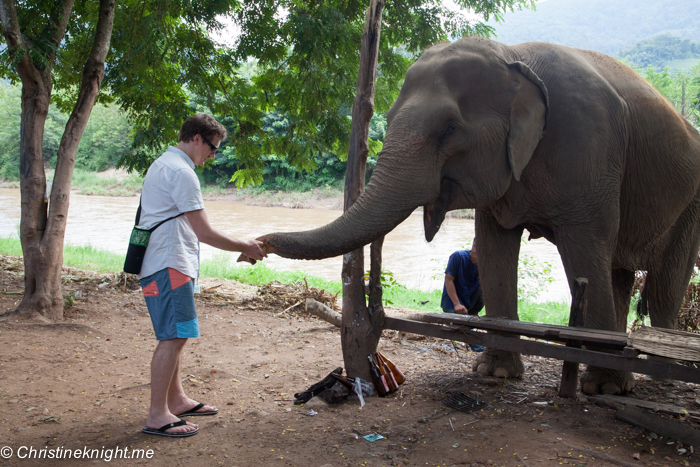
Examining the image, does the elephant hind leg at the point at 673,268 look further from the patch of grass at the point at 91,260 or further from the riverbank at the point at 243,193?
the riverbank at the point at 243,193

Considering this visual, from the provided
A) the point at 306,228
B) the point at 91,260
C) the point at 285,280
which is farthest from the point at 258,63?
the point at 306,228

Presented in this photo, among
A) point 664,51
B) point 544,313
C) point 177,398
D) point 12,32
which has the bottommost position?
point 544,313

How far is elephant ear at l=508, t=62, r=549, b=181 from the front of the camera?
405cm

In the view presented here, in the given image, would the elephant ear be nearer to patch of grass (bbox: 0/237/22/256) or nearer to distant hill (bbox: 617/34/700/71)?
patch of grass (bbox: 0/237/22/256)

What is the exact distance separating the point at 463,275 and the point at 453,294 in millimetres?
352

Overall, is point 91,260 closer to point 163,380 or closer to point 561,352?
point 163,380

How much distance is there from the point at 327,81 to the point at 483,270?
166 inches

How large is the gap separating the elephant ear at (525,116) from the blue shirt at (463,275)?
2519 millimetres

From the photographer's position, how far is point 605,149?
4.27 meters

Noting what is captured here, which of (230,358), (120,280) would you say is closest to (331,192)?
(120,280)

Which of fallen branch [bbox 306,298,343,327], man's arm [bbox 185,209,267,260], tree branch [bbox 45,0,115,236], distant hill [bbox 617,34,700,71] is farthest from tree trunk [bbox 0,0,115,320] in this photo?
distant hill [bbox 617,34,700,71]

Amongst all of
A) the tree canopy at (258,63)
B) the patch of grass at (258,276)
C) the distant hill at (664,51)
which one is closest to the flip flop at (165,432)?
the tree canopy at (258,63)

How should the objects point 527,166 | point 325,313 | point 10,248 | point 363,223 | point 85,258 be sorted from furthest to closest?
point 10,248
point 85,258
point 325,313
point 527,166
point 363,223

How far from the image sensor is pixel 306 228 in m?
26.4
